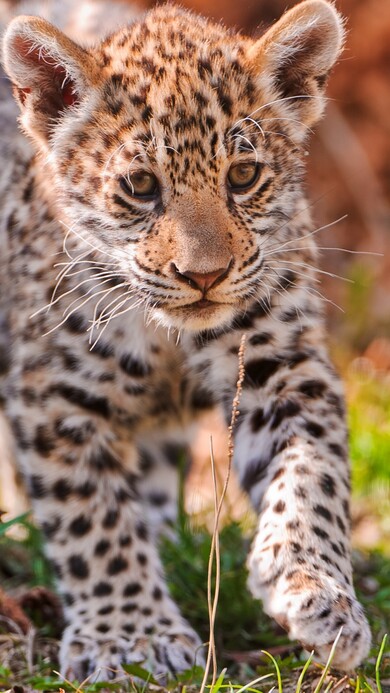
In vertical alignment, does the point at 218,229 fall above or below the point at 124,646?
above

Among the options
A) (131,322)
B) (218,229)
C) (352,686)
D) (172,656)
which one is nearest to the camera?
(352,686)

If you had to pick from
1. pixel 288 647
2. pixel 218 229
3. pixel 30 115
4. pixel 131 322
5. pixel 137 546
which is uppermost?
pixel 30 115

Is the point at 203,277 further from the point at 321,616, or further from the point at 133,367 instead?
the point at 321,616

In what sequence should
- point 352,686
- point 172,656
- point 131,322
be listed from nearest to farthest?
1. point 352,686
2. point 172,656
3. point 131,322

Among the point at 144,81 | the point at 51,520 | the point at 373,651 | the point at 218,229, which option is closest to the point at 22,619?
the point at 51,520

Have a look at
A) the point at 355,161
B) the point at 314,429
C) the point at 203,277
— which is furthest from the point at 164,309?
the point at 355,161

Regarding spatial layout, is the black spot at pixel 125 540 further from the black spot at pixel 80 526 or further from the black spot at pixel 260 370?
the black spot at pixel 260 370

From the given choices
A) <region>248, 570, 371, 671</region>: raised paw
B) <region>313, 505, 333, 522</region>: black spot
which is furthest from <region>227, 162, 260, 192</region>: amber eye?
<region>248, 570, 371, 671</region>: raised paw

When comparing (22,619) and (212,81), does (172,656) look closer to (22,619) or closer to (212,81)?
(22,619)
